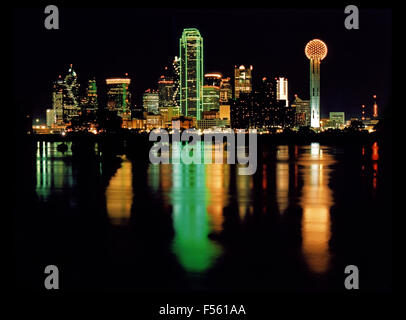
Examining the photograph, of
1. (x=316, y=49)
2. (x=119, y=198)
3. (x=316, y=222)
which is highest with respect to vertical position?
(x=316, y=49)

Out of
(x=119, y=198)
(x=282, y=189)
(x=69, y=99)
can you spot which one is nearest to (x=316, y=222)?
(x=282, y=189)

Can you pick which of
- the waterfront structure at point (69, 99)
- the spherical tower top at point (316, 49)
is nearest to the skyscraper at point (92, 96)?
the waterfront structure at point (69, 99)

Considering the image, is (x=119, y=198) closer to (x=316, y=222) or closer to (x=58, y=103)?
(x=316, y=222)

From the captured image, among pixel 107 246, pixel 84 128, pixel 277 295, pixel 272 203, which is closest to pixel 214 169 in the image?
pixel 272 203

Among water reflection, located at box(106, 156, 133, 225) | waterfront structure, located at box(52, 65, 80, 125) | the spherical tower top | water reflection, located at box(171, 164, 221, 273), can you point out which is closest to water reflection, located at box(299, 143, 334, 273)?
water reflection, located at box(171, 164, 221, 273)

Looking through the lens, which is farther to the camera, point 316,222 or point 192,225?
point 316,222

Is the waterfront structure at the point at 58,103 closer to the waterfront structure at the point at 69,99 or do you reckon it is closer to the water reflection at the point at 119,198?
the waterfront structure at the point at 69,99

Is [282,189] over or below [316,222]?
over
